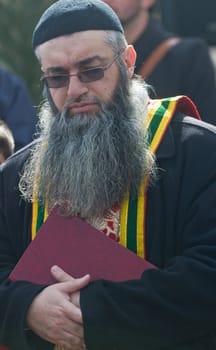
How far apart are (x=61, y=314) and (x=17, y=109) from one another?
241cm

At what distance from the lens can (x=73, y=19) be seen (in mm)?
3807

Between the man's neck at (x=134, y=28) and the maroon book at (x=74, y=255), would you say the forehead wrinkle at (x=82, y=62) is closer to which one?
the maroon book at (x=74, y=255)

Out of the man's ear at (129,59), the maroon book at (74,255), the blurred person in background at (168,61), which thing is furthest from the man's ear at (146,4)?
the maroon book at (74,255)

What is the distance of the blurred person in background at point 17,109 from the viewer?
223 inches

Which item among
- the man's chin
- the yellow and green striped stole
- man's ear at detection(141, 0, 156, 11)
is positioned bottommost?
the yellow and green striped stole

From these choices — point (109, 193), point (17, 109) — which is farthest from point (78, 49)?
point (17, 109)

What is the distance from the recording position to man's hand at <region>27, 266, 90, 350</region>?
3.57 metres

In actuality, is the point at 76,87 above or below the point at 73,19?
below

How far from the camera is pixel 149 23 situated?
5.54 metres

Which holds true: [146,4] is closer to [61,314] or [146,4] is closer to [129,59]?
[129,59]

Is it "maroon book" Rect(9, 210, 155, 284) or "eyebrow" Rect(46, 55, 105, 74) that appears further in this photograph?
"eyebrow" Rect(46, 55, 105, 74)

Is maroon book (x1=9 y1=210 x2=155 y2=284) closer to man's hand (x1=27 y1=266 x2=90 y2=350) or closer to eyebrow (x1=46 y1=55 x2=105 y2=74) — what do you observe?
man's hand (x1=27 y1=266 x2=90 y2=350)

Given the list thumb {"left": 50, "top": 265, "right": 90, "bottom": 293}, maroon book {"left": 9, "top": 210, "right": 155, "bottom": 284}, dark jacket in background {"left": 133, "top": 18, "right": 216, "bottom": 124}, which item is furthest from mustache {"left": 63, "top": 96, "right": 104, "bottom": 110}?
dark jacket in background {"left": 133, "top": 18, "right": 216, "bottom": 124}

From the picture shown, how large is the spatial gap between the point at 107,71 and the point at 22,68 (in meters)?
6.24
